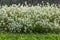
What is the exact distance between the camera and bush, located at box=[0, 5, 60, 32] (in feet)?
25.3

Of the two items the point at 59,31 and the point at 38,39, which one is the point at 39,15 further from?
the point at 38,39

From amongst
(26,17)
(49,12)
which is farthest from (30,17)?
(49,12)

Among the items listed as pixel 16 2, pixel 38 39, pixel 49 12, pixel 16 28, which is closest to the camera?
pixel 38 39

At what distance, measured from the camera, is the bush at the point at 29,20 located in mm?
7719

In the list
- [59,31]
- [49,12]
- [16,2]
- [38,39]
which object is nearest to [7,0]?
[16,2]

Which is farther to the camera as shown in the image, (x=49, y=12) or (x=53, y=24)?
(x=49, y=12)

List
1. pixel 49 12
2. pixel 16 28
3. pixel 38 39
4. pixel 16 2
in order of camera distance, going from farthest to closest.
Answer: pixel 16 2 → pixel 49 12 → pixel 16 28 → pixel 38 39

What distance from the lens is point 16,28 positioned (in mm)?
7730

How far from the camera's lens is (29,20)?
7891 mm

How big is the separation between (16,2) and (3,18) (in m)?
3.69

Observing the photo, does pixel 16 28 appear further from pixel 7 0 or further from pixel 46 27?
pixel 7 0

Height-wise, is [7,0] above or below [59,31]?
above

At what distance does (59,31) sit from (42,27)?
52 cm

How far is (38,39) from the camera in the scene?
260 inches
